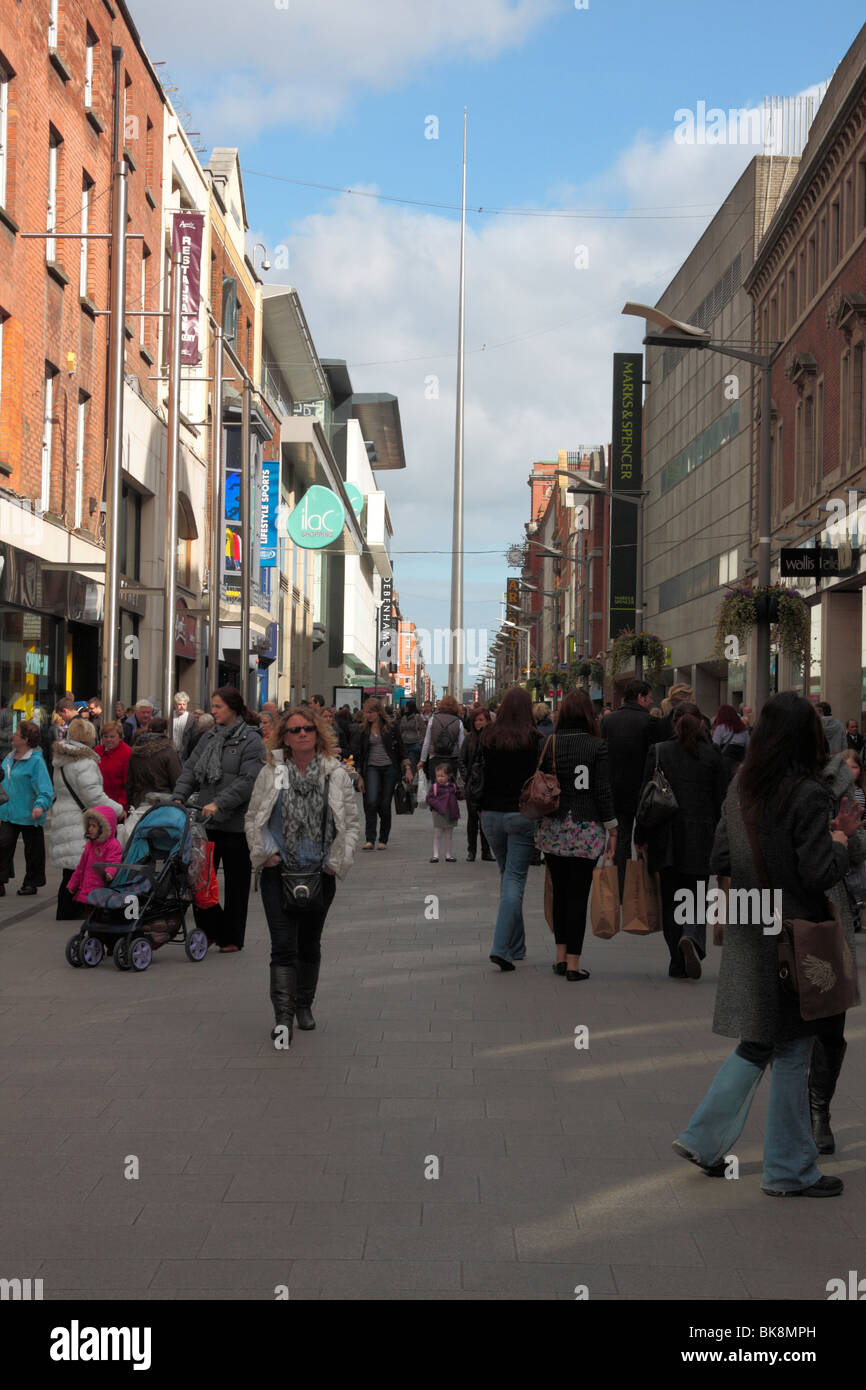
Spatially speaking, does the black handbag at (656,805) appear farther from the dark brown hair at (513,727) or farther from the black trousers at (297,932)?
the black trousers at (297,932)

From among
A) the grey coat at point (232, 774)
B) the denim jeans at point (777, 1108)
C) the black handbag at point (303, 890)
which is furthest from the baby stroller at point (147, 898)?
the denim jeans at point (777, 1108)

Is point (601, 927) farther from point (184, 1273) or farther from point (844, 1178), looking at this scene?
point (184, 1273)


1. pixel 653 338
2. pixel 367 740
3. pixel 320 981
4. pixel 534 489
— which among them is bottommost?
pixel 320 981

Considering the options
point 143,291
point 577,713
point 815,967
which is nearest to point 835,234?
point 143,291

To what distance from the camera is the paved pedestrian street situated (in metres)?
4.61

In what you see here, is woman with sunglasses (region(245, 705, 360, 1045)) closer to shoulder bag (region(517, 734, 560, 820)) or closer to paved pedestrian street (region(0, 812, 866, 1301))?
paved pedestrian street (region(0, 812, 866, 1301))

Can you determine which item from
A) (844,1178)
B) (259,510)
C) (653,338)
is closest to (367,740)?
(653,338)

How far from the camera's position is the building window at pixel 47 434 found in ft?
78.1

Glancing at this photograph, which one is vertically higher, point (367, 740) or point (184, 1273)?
point (367, 740)

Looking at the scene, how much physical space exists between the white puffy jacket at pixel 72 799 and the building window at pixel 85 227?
15.4 meters

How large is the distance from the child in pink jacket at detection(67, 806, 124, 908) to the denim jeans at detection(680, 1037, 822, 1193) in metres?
6.27

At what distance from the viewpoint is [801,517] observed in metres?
37.4

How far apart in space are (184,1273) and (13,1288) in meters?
0.47
